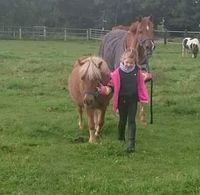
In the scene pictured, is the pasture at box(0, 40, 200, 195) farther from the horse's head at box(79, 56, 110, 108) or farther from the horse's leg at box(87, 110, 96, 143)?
the horse's head at box(79, 56, 110, 108)

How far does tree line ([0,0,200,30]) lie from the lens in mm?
54719

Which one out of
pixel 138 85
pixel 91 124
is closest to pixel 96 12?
pixel 91 124

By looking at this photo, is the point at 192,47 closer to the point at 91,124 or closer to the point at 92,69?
the point at 91,124

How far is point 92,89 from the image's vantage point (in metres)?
8.41

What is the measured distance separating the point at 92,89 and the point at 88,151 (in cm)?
100

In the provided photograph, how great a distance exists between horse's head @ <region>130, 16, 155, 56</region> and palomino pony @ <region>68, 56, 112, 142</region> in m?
2.30

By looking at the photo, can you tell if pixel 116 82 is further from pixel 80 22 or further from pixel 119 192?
pixel 80 22

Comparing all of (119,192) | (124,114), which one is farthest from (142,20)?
(119,192)

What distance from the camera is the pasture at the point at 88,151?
21.1 ft

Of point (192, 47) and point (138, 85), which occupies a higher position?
point (138, 85)

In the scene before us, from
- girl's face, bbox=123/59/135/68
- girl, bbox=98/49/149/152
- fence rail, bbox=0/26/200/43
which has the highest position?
girl's face, bbox=123/59/135/68

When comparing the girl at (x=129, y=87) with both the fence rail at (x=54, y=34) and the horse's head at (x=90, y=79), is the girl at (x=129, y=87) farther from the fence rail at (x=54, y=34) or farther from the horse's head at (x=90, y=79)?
the fence rail at (x=54, y=34)

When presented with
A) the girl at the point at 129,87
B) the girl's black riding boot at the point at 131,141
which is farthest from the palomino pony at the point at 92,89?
the girl's black riding boot at the point at 131,141

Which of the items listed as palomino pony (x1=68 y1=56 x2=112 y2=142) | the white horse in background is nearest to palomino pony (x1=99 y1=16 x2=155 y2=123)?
palomino pony (x1=68 y1=56 x2=112 y2=142)
